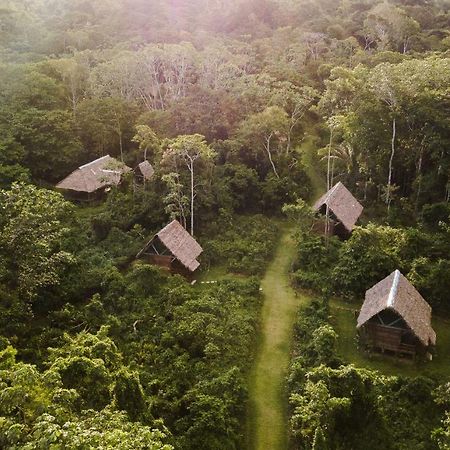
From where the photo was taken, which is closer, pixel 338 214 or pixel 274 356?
pixel 274 356

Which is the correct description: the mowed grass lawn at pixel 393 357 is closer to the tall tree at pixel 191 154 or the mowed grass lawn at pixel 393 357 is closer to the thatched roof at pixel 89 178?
the tall tree at pixel 191 154

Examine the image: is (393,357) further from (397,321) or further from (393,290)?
(393,290)

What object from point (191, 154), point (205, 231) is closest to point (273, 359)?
point (205, 231)

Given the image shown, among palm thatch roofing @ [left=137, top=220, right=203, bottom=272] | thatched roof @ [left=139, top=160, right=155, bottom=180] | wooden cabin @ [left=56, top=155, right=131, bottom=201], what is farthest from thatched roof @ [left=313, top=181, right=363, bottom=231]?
wooden cabin @ [left=56, top=155, right=131, bottom=201]

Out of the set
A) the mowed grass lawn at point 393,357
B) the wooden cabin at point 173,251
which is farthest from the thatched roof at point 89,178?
the mowed grass lawn at point 393,357

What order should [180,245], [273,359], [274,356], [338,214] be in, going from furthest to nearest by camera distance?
[338,214], [180,245], [274,356], [273,359]
